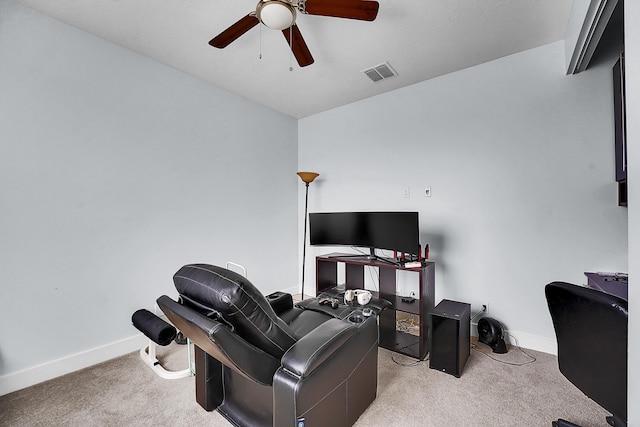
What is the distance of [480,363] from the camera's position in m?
2.11

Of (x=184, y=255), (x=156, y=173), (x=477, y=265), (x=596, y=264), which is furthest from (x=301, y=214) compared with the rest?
(x=596, y=264)

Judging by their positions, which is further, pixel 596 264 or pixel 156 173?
pixel 156 173

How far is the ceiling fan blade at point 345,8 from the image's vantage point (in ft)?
4.69

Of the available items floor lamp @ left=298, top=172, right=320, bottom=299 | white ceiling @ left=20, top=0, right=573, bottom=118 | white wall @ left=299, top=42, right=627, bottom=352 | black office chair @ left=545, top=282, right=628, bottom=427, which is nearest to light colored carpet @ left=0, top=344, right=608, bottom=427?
black office chair @ left=545, top=282, right=628, bottom=427

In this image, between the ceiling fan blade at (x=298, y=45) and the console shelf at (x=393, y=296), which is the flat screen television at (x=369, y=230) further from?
the ceiling fan blade at (x=298, y=45)

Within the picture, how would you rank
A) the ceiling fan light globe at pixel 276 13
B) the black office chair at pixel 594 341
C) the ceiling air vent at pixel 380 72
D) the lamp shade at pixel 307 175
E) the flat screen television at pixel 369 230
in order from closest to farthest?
the black office chair at pixel 594 341
the ceiling fan light globe at pixel 276 13
the flat screen television at pixel 369 230
the ceiling air vent at pixel 380 72
the lamp shade at pixel 307 175

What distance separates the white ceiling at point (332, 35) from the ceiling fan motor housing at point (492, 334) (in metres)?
2.34

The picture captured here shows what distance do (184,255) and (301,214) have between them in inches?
66.0

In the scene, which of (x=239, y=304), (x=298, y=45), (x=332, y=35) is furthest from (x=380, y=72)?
(x=239, y=304)

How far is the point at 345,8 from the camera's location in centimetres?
147

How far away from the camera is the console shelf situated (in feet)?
7.38

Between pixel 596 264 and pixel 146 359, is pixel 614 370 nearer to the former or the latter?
pixel 596 264

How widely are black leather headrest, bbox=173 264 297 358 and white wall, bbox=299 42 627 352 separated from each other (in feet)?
6.77

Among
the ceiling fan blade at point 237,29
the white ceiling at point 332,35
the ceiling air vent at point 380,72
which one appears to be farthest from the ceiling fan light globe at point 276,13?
the ceiling air vent at point 380,72
